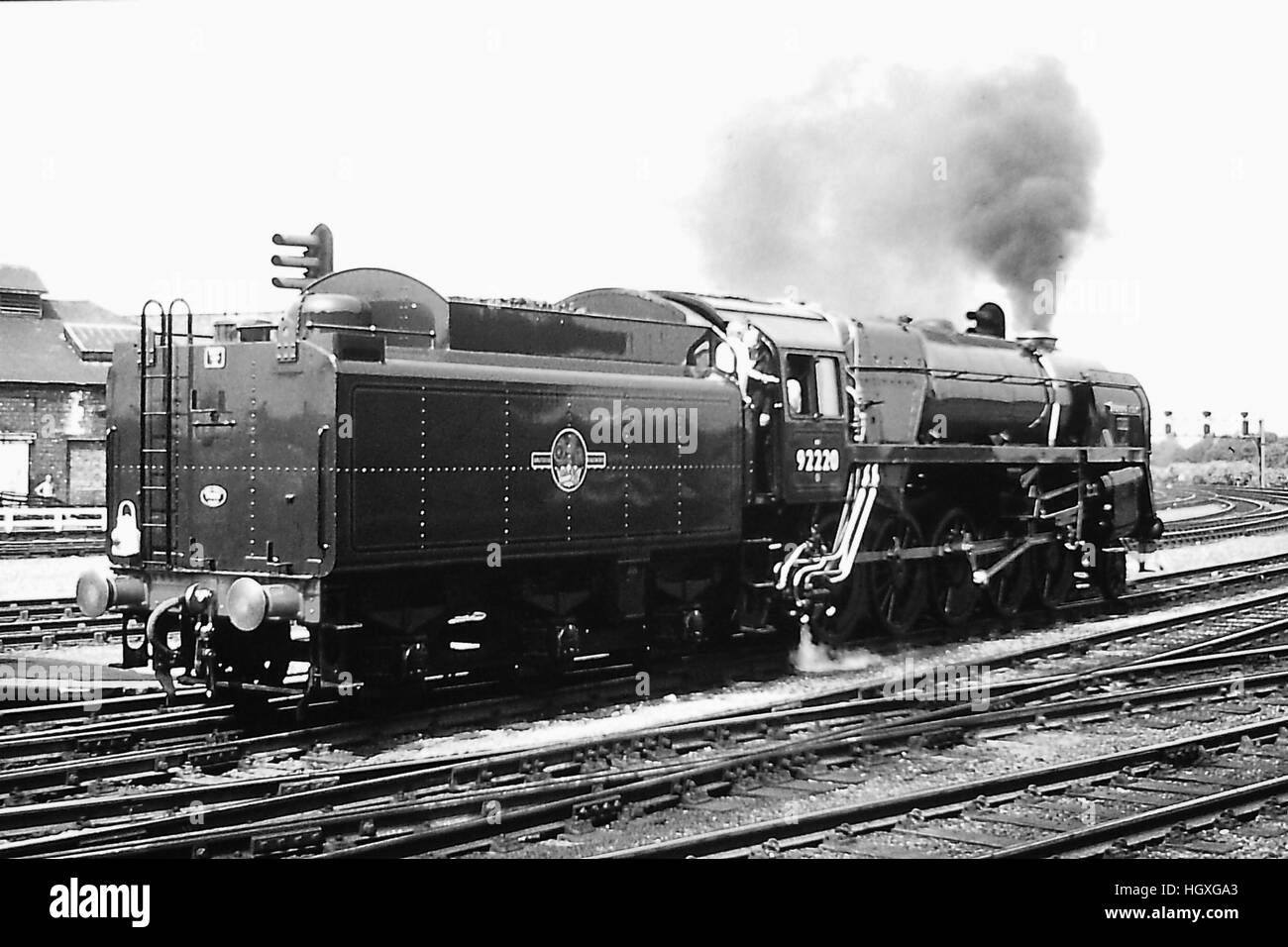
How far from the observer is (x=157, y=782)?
27.0ft

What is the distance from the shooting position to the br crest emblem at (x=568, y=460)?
1031cm

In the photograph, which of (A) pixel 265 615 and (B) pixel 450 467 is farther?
(B) pixel 450 467

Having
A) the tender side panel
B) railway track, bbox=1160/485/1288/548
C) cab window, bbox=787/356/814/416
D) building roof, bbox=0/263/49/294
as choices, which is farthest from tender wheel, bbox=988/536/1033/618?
building roof, bbox=0/263/49/294

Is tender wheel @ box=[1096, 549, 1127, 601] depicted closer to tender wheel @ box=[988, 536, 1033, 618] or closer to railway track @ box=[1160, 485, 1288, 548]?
tender wheel @ box=[988, 536, 1033, 618]

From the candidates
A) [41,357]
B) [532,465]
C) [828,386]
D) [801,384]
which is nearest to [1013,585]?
[828,386]

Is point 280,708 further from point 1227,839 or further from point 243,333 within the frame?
point 1227,839

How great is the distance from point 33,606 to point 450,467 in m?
8.52

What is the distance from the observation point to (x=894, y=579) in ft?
45.3

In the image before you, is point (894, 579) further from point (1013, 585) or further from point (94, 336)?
point (94, 336)

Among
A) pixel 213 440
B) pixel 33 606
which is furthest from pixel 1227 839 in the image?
pixel 33 606

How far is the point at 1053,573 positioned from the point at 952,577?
7.74 ft

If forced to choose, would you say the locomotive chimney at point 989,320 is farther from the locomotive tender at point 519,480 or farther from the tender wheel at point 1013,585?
the tender wheel at point 1013,585

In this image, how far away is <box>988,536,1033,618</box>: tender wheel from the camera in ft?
51.2
